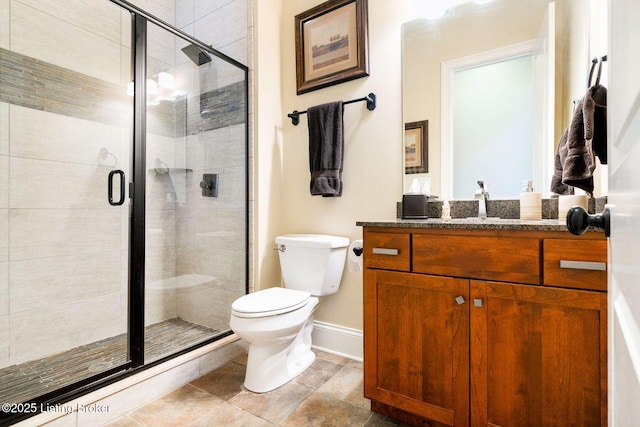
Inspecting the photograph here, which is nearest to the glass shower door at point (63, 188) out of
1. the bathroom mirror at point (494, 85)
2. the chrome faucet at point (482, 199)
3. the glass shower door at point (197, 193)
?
the glass shower door at point (197, 193)

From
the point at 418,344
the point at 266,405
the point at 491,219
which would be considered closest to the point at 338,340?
the point at 266,405

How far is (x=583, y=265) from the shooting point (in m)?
0.98

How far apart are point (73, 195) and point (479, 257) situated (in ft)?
7.34

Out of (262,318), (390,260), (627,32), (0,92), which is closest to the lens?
(627,32)

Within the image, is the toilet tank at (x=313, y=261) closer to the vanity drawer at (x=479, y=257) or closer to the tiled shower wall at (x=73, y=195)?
the tiled shower wall at (x=73, y=195)

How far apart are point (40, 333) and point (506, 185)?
8.78 ft

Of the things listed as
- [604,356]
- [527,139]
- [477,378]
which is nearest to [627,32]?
[604,356]

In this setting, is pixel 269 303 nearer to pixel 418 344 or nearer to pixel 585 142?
pixel 418 344

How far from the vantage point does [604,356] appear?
94 cm

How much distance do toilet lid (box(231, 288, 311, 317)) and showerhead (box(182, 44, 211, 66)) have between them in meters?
1.62

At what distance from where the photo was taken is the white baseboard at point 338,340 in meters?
1.97

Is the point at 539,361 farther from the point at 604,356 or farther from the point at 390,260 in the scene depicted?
the point at 390,260

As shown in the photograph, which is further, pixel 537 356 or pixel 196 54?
pixel 196 54

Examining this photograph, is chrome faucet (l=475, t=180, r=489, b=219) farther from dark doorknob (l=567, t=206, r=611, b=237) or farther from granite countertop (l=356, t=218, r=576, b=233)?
dark doorknob (l=567, t=206, r=611, b=237)
